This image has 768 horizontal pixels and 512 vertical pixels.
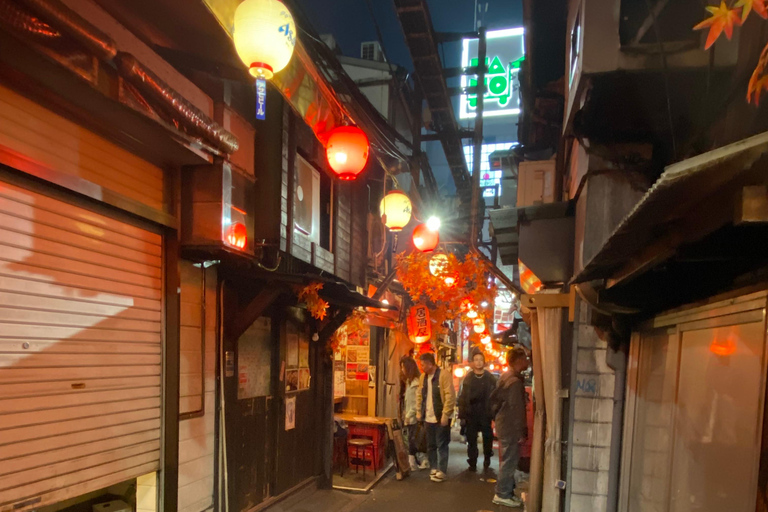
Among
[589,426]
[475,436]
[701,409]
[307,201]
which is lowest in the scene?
[475,436]

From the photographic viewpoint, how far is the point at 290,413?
954 cm

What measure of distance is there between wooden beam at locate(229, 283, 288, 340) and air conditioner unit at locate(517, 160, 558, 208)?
18.1ft

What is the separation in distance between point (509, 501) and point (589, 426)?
4565 millimetres

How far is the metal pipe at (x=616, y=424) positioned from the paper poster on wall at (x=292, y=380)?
238 inches

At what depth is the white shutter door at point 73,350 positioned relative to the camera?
154 inches

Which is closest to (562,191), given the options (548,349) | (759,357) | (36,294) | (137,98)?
(548,349)

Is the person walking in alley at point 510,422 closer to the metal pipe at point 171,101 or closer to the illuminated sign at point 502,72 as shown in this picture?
the metal pipe at point 171,101

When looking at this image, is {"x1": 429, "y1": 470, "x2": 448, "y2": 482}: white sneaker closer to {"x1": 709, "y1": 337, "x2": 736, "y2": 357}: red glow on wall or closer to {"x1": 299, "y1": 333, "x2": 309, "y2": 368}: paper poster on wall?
{"x1": 299, "y1": 333, "x2": 309, "y2": 368}: paper poster on wall

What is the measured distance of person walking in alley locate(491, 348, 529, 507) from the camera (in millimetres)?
9680

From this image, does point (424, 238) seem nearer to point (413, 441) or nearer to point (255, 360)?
point (255, 360)

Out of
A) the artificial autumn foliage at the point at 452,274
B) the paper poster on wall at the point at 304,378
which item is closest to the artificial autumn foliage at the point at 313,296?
the paper poster on wall at the point at 304,378

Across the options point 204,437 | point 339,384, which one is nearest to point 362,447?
point 339,384

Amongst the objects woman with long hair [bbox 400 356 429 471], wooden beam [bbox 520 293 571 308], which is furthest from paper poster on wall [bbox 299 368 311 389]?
wooden beam [bbox 520 293 571 308]

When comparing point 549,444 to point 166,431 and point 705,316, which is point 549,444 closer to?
point 705,316
